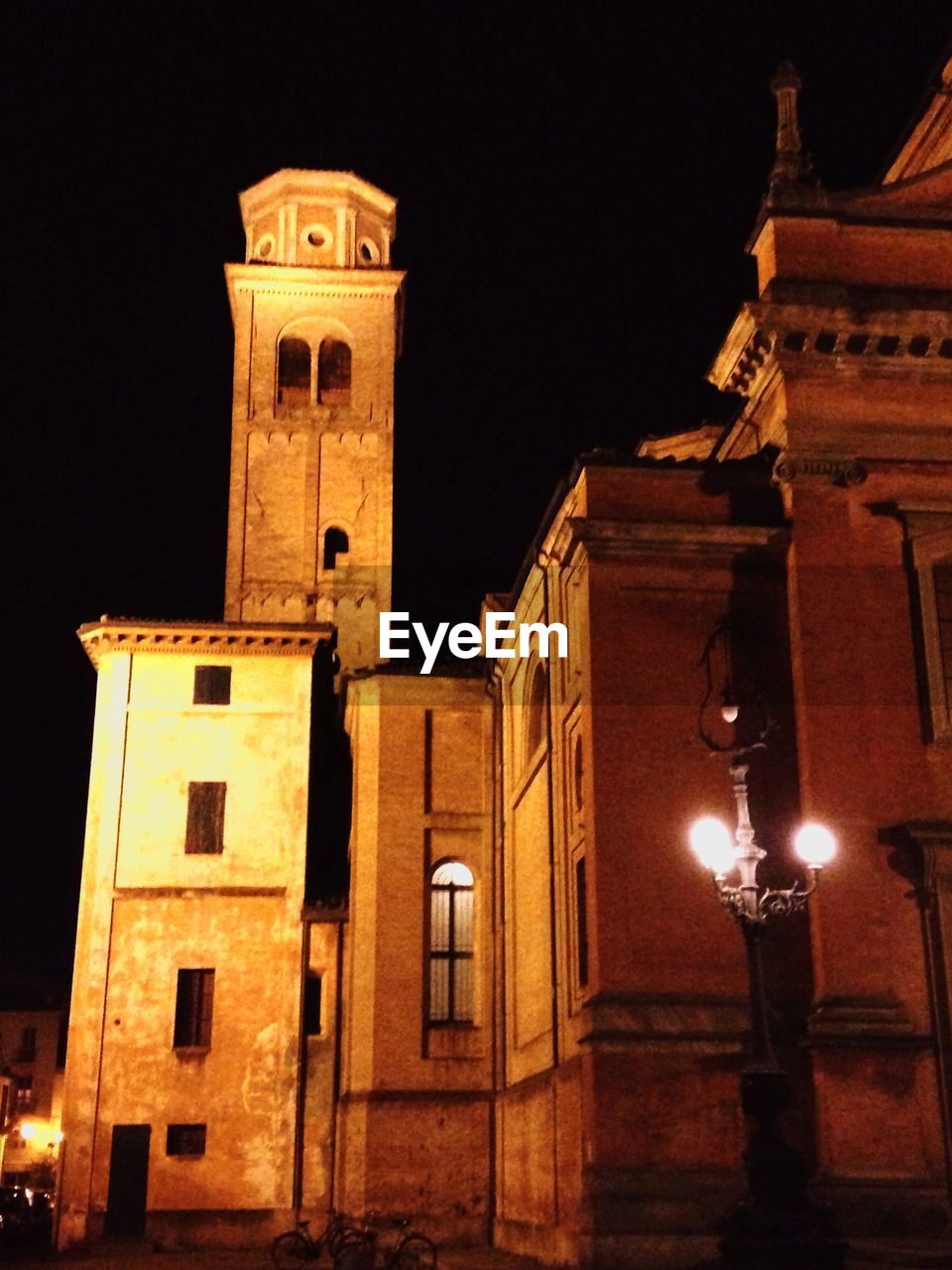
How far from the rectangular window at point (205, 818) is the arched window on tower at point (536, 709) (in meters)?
7.20

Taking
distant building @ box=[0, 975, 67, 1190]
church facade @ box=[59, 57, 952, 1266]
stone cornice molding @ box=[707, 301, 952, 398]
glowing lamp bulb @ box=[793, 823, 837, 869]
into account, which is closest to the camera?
glowing lamp bulb @ box=[793, 823, 837, 869]

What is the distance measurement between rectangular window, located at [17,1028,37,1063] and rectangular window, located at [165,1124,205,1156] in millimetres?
55177

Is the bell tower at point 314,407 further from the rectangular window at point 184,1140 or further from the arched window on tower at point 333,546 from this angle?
the rectangular window at point 184,1140

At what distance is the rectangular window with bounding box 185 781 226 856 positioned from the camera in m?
29.4

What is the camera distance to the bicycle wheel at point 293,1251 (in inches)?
891

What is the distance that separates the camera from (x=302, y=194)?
4159cm

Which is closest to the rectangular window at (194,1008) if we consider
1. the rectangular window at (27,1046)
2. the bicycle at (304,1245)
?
the bicycle at (304,1245)

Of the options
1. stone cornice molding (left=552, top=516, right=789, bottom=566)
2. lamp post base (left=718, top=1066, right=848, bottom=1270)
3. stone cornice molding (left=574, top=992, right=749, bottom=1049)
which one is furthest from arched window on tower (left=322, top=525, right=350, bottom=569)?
lamp post base (left=718, top=1066, right=848, bottom=1270)

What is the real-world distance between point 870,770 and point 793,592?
8.18ft

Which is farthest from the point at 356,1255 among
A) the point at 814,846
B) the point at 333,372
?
the point at 333,372

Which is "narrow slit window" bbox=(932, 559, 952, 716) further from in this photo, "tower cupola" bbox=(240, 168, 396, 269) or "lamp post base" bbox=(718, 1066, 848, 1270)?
"tower cupola" bbox=(240, 168, 396, 269)

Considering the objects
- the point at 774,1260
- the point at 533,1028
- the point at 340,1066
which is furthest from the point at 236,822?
the point at 774,1260

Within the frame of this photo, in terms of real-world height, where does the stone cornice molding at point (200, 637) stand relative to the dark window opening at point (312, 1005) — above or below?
above

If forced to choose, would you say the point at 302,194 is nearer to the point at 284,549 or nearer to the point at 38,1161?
the point at 284,549
